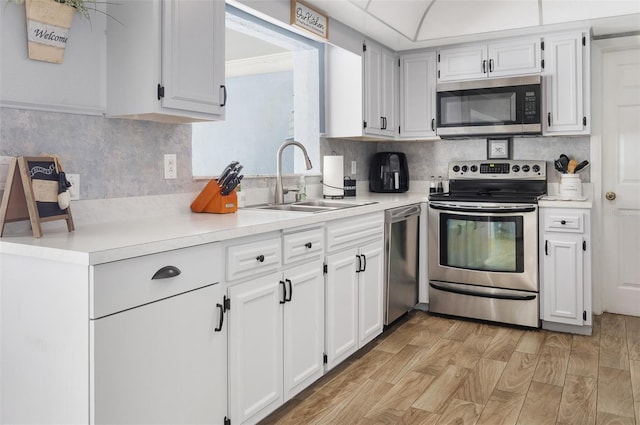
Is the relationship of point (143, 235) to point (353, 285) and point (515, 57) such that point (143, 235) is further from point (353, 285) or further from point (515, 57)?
point (515, 57)

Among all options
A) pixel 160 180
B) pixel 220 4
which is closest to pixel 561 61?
pixel 220 4

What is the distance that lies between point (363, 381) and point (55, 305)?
1.72 metres

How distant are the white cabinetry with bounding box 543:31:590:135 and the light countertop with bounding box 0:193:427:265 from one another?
2.17 m

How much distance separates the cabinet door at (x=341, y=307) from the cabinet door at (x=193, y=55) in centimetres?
102

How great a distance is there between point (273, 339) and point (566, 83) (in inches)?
115

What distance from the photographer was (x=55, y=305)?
1.51 m

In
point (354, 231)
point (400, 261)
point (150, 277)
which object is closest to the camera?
point (150, 277)

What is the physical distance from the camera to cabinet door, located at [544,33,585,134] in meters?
3.68

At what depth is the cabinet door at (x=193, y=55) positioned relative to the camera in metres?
2.09

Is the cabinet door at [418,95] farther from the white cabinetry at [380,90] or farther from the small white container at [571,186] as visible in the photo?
the small white container at [571,186]

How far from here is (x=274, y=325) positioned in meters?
2.22

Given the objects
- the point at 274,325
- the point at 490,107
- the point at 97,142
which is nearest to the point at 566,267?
the point at 490,107

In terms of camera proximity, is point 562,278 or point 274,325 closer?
point 274,325

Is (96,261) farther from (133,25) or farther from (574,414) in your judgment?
(574,414)
